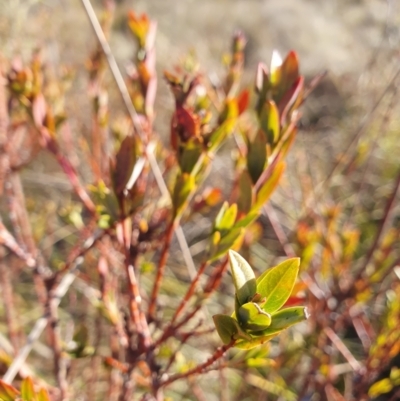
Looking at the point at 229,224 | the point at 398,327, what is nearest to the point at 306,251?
the point at 398,327

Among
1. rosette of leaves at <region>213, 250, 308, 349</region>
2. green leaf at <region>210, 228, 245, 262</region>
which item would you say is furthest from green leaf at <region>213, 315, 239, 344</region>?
green leaf at <region>210, 228, 245, 262</region>

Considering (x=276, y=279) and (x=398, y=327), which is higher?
(x=276, y=279)

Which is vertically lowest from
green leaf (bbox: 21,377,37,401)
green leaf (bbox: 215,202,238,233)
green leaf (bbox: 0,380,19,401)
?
green leaf (bbox: 0,380,19,401)

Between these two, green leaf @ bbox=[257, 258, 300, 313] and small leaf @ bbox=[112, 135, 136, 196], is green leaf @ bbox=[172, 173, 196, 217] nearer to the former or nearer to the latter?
small leaf @ bbox=[112, 135, 136, 196]

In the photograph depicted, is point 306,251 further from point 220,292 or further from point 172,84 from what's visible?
point 220,292

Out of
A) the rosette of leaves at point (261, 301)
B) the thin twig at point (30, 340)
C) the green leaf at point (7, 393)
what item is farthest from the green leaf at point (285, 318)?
the thin twig at point (30, 340)

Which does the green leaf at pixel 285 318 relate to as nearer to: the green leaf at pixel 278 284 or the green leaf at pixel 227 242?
the green leaf at pixel 278 284
